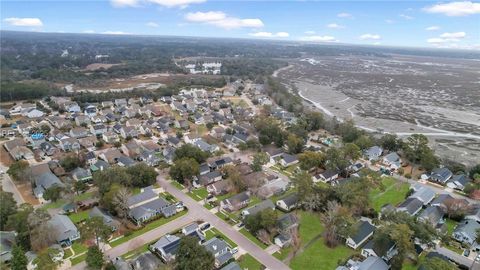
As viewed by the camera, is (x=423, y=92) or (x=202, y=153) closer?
(x=202, y=153)

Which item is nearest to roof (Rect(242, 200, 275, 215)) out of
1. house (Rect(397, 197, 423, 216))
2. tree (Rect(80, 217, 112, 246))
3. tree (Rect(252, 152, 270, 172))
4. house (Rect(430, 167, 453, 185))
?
tree (Rect(252, 152, 270, 172))

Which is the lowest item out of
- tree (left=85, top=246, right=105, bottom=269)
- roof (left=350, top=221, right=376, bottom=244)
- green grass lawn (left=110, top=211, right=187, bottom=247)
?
green grass lawn (left=110, top=211, right=187, bottom=247)

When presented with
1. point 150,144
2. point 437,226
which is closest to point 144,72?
point 150,144

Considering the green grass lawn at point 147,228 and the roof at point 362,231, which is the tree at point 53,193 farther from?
the roof at point 362,231

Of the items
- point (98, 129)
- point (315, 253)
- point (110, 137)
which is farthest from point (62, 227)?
point (98, 129)

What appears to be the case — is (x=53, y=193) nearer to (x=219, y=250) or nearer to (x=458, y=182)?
(x=219, y=250)

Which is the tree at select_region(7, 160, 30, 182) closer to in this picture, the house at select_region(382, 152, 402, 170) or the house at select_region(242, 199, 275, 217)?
the house at select_region(242, 199, 275, 217)

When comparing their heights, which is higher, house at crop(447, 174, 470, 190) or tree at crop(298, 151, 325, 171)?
tree at crop(298, 151, 325, 171)

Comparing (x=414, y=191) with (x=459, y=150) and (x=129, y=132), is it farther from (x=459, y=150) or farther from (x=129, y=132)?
(x=129, y=132)
